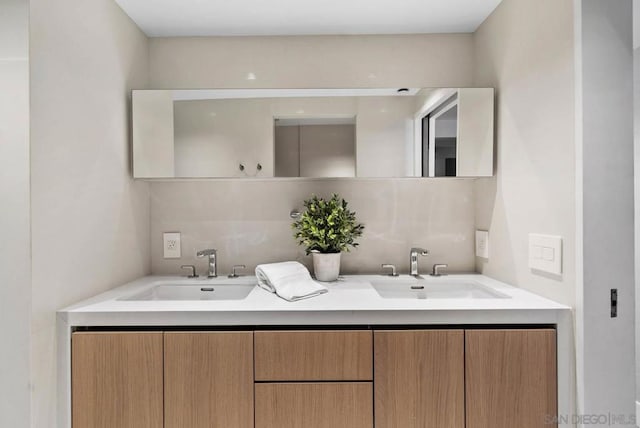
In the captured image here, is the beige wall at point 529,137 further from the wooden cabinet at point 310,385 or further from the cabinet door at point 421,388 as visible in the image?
the wooden cabinet at point 310,385

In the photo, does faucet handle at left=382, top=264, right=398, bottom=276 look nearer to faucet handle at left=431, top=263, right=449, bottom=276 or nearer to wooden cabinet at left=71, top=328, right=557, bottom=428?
faucet handle at left=431, top=263, right=449, bottom=276

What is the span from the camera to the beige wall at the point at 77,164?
1269 mm

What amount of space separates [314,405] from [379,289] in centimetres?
70

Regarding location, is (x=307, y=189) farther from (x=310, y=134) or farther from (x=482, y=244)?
(x=482, y=244)

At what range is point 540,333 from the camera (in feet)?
4.50

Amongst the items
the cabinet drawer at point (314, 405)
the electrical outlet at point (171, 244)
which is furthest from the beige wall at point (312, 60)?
the cabinet drawer at point (314, 405)

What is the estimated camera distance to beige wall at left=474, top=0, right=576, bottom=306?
Result: 1.37m

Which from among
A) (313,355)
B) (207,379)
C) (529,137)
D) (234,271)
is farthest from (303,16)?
(207,379)

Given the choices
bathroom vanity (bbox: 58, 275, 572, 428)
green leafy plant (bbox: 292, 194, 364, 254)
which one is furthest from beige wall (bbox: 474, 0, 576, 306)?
green leafy plant (bbox: 292, 194, 364, 254)

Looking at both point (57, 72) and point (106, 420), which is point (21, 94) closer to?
point (57, 72)

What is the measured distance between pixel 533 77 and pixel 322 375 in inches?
55.2

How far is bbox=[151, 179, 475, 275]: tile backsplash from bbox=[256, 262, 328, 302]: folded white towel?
0.35 meters

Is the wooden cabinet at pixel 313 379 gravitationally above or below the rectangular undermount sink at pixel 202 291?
below

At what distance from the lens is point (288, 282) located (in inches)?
64.3
